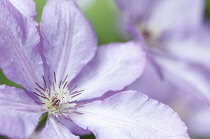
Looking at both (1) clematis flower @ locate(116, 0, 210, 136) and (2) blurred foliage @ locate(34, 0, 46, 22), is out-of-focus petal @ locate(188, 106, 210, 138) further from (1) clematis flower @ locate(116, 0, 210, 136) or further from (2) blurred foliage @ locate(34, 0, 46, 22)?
(2) blurred foliage @ locate(34, 0, 46, 22)

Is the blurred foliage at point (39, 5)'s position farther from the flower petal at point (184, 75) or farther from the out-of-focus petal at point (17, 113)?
the flower petal at point (184, 75)

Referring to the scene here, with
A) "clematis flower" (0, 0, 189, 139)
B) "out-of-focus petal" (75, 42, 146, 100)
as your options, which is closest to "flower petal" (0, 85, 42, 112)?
"clematis flower" (0, 0, 189, 139)

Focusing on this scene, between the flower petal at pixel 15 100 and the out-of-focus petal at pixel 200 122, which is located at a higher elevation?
the out-of-focus petal at pixel 200 122

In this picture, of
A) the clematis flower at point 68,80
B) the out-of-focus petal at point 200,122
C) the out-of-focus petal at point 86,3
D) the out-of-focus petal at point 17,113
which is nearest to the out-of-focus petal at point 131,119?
the clematis flower at point 68,80

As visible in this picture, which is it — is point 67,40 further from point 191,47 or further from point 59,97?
point 191,47

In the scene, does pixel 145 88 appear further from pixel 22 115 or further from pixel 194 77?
pixel 22 115

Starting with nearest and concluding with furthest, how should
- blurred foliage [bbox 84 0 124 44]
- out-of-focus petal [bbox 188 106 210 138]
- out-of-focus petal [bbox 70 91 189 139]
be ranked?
out-of-focus petal [bbox 70 91 189 139] → blurred foliage [bbox 84 0 124 44] → out-of-focus petal [bbox 188 106 210 138]
